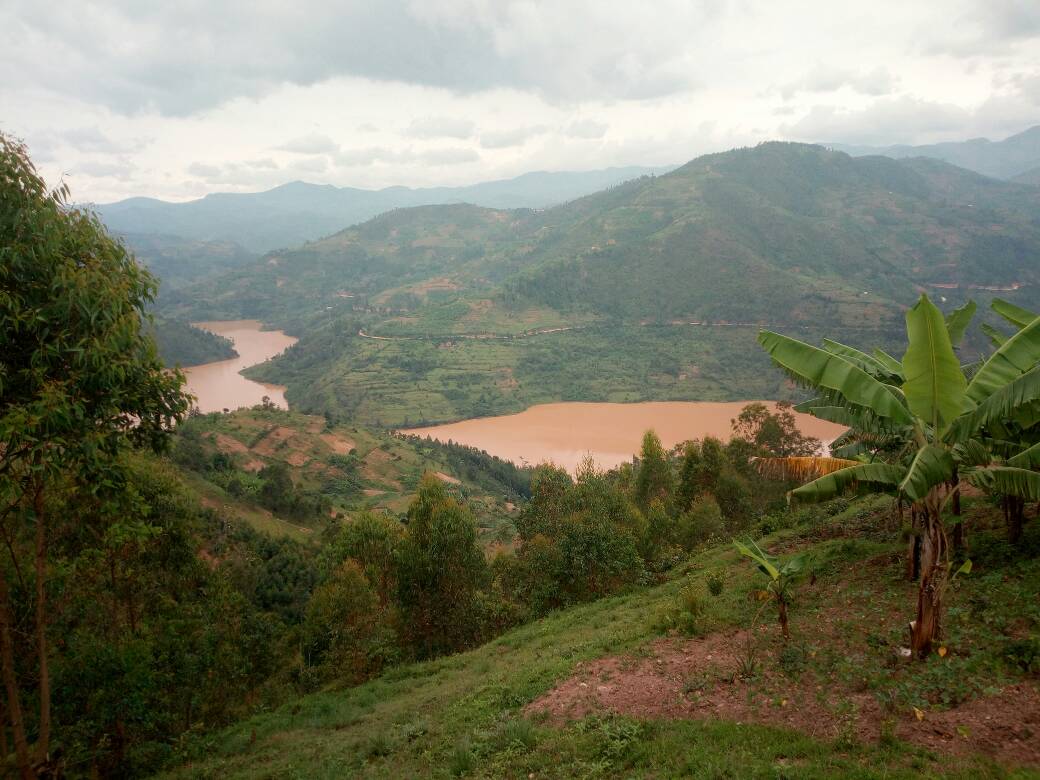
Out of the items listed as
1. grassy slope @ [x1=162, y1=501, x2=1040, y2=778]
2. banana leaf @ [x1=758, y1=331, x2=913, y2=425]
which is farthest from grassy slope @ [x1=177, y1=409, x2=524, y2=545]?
banana leaf @ [x1=758, y1=331, x2=913, y2=425]

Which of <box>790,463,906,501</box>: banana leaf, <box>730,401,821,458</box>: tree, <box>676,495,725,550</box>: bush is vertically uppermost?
<box>790,463,906,501</box>: banana leaf

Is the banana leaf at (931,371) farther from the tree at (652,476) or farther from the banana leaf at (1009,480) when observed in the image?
the tree at (652,476)

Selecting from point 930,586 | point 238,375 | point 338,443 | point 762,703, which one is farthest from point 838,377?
point 238,375

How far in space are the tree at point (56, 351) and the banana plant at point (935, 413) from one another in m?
5.64

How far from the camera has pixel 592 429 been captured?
Result: 205ft

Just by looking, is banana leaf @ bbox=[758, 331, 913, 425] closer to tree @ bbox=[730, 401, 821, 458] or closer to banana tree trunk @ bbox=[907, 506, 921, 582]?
banana tree trunk @ bbox=[907, 506, 921, 582]

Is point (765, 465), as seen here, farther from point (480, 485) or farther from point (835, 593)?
point (480, 485)

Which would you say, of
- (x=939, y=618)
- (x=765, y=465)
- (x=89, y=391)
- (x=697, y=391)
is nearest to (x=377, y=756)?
(x=89, y=391)

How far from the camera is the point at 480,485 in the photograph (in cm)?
4925

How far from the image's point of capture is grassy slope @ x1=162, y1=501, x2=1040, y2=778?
4484 millimetres

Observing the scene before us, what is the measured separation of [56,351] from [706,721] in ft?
18.9

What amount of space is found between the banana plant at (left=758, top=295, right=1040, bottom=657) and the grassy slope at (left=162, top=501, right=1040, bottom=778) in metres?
0.70

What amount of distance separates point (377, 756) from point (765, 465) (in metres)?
6.66

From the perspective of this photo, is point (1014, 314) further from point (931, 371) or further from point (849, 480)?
point (849, 480)
